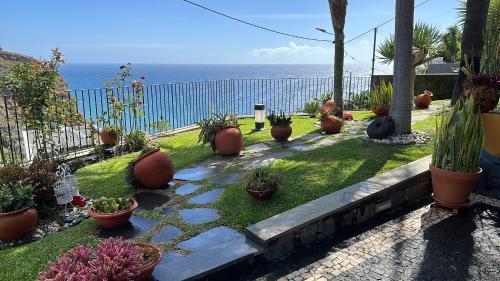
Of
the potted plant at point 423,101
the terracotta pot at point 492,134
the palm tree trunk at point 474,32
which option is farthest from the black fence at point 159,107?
the palm tree trunk at point 474,32

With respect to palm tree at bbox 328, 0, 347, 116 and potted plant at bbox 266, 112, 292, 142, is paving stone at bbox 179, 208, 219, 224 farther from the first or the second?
palm tree at bbox 328, 0, 347, 116

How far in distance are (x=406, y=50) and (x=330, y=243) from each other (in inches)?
182

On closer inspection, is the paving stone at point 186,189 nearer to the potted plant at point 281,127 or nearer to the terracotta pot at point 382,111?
the potted plant at point 281,127

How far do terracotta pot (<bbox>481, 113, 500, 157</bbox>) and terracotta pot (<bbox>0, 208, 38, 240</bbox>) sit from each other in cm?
554

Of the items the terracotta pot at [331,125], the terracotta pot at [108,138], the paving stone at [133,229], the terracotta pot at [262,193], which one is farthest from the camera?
the terracotta pot at [331,125]

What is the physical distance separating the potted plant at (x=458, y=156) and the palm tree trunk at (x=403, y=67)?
263 cm

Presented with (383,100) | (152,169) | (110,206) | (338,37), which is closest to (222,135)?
(152,169)

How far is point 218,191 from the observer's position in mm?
4844

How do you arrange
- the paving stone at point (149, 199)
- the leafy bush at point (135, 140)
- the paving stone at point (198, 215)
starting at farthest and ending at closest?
the leafy bush at point (135, 140), the paving stone at point (149, 199), the paving stone at point (198, 215)

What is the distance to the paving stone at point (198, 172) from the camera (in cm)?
555

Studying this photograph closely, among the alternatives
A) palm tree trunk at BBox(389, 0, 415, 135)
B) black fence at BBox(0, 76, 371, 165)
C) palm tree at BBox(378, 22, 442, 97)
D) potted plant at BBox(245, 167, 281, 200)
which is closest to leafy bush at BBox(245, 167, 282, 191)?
potted plant at BBox(245, 167, 281, 200)

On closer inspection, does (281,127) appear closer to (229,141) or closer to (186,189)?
(229,141)

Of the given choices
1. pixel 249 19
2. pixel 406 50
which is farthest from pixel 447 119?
pixel 249 19

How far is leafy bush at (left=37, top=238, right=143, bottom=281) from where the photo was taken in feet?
7.58
